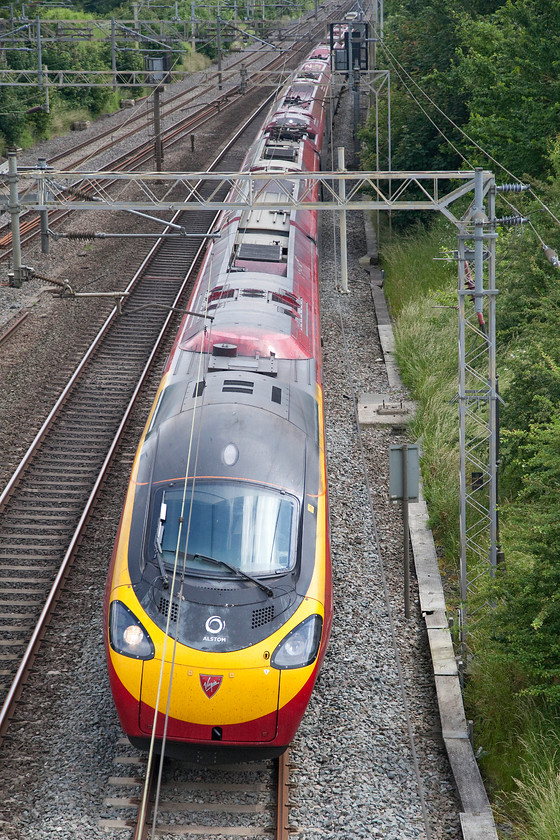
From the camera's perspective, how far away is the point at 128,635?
820 centimetres

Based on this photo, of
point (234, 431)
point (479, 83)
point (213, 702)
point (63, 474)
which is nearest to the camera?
point (213, 702)

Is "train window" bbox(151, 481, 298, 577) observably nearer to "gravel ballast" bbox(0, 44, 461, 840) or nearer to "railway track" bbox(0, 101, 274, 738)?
"gravel ballast" bbox(0, 44, 461, 840)

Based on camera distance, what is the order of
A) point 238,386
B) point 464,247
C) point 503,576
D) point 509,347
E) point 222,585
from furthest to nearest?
point 509,347 → point 464,247 → point 238,386 → point 503,576 → point 222,585

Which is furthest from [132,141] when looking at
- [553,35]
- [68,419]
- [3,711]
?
[3,711]

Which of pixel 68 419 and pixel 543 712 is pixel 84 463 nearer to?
pixel 68 419

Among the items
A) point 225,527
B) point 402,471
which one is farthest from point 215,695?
point 402,471

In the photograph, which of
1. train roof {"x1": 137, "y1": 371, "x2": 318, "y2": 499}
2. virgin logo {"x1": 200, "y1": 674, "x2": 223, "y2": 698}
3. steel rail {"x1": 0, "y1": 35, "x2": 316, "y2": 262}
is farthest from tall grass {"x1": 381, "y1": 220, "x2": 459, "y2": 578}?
steel rail {"x1": 0, "y1": 35, "x2": 316, "y2": 262}

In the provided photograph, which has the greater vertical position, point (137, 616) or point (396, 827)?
point (137, 616)

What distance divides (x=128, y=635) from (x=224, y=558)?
3.70 feet

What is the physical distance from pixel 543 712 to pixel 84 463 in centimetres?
821

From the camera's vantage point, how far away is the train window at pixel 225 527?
341 inches

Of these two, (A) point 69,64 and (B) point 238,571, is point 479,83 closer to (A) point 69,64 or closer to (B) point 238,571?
(B) point 238,571

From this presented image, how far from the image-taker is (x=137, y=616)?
8.30 meters

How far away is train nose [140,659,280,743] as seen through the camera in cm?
A: 779
